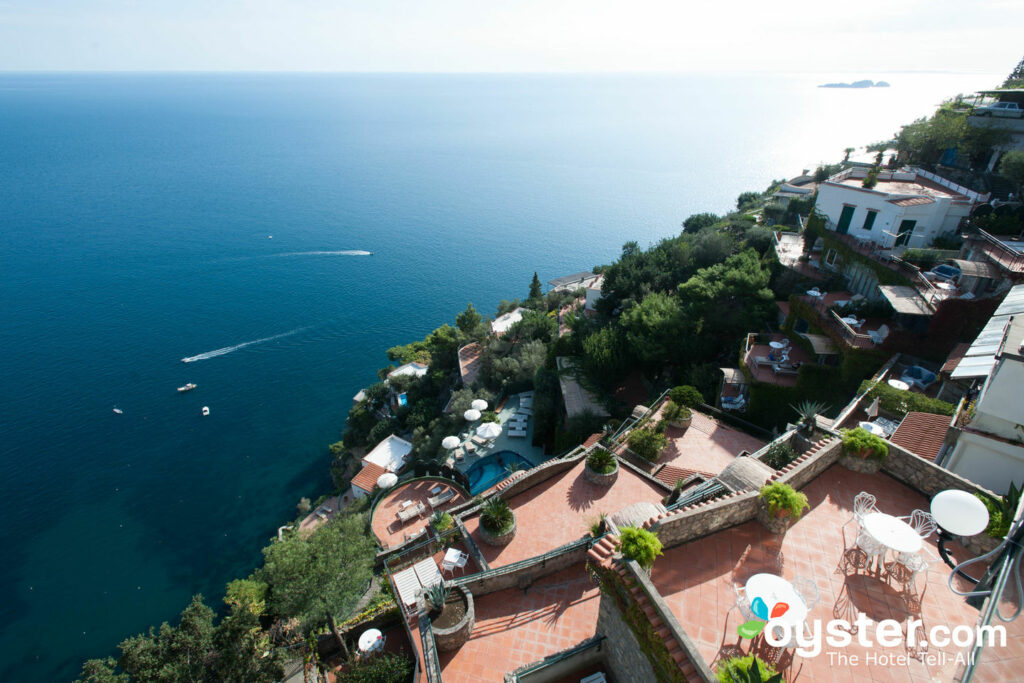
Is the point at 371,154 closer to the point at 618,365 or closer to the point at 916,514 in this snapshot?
the point at 618,365

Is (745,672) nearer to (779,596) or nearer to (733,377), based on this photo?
(779,596)

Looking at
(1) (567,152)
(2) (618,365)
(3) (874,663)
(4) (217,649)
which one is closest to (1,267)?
(4) (217,649)

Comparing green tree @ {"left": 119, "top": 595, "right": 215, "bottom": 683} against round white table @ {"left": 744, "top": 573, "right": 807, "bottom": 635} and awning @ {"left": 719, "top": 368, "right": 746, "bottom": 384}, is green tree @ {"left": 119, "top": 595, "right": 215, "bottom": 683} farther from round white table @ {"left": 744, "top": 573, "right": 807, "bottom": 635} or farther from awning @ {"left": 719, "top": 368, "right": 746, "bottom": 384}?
awning @ {"left": 719, "top": 368, "right": 746, "bottom": 384}

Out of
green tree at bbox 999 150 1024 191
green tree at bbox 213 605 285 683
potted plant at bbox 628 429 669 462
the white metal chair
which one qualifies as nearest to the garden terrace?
potted plant at bbox 628 429 669 462

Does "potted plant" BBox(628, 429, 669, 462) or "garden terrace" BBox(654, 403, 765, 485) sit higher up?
"potted plant" BBox(628, 429, 669, 462)

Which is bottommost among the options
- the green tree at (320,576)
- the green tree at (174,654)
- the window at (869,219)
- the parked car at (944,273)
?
the green tree at (174,654)

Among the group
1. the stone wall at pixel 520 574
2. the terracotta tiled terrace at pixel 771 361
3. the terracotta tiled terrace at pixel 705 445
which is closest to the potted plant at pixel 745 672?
the stone wall at pixel 520 574

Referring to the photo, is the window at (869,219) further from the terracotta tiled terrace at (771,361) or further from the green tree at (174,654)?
the green tree at (174,654)
